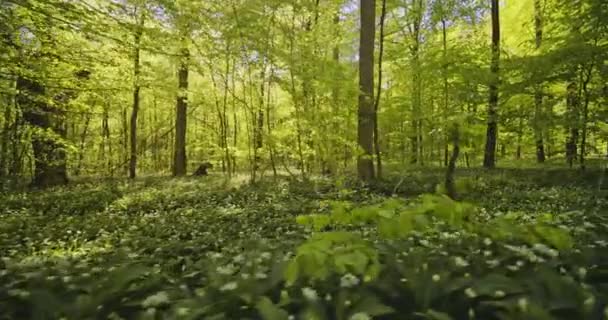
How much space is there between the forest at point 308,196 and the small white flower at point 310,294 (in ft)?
0.06

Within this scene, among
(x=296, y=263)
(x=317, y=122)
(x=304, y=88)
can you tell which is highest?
(x=304, y=88)

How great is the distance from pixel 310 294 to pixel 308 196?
19.8 feet

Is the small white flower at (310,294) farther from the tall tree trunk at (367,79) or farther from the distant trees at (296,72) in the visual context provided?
the tall tree trunk at (367,79)

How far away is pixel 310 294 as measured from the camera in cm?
196

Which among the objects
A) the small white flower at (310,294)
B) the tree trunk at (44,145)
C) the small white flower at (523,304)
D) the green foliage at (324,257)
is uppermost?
the tree trunk at (44,145)

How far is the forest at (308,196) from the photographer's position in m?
1.94

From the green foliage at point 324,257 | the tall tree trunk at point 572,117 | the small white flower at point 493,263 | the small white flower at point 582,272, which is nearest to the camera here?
the green foliage at point 324,257

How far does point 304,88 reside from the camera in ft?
33.5

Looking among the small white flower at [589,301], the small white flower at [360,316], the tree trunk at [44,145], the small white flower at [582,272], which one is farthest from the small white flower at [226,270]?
the tree trunk at [44,145]

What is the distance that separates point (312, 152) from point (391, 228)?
9.67 m

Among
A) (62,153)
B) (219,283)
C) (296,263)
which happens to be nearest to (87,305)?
(219,283)

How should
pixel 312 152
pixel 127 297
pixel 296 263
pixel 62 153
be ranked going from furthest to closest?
pixel 312 152, pixel 62 153, pixel 127 297, pixel 296 263

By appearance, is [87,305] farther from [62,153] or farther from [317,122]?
[62,153]

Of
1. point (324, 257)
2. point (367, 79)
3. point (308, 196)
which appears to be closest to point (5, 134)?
point (308, 196)
